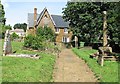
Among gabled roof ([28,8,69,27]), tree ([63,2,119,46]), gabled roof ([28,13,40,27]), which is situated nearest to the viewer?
tree ([63,2,119,46])

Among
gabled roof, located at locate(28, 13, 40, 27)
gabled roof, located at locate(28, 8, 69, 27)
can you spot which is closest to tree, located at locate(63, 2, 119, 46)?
gabled roof, located at locate(28, 8, 69, 27)

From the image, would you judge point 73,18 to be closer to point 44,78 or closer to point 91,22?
point 91,22

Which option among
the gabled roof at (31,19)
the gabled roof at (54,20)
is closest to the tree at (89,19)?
the gabled roof at (54,20)

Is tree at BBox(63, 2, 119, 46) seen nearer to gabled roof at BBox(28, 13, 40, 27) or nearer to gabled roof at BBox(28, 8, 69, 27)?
gabled roof at BBox(28, 8, 69, 27)

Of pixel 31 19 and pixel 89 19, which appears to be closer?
pixel 89 19

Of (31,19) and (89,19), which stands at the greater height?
(31,19)

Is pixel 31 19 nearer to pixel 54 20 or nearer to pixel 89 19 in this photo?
pixel 54 20

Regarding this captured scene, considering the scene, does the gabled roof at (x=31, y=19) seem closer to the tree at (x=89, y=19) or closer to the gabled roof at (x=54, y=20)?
the gabled roof at (x=54, y=20)

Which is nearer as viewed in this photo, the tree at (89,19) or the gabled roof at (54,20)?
the tree at (89,19)

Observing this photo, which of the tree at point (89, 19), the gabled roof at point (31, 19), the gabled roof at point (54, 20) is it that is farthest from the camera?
the gabled roof at point (31, 19)

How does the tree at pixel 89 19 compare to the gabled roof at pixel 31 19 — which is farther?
the gabled roof at pixel 31 19

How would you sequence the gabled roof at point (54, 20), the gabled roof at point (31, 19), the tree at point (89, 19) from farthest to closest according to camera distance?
1. the gabled roof at point (31, 19)
2. the gabled roof at point (54, 20)
3. the tree at point (89, 19)

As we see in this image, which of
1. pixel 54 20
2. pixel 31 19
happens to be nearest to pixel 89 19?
pixel 54 20

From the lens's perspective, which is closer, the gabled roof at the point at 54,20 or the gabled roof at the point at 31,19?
the gabled roof at the point at 54,20
